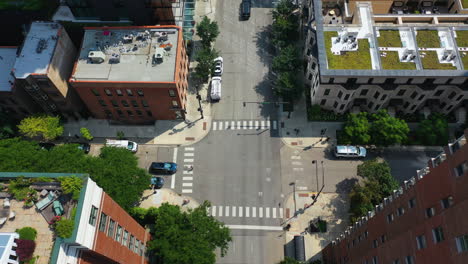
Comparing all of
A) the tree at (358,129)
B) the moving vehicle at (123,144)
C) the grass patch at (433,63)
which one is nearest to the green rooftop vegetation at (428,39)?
the grass patch at (433,63)

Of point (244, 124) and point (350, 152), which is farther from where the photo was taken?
point (244, 124)

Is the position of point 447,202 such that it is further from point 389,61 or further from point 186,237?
point 389,61

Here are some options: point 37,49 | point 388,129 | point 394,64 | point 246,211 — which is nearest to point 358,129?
point 388,129

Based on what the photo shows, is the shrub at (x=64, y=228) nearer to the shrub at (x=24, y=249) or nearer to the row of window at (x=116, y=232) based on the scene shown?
the shrub at (x=24, y=249)

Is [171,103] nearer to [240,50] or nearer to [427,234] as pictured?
[240,50]

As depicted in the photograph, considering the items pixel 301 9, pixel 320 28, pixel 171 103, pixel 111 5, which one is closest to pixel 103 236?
pixel 171 103

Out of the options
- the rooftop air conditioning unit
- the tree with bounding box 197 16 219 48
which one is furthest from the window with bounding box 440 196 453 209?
the tree with bounding box 197 16 219 48
